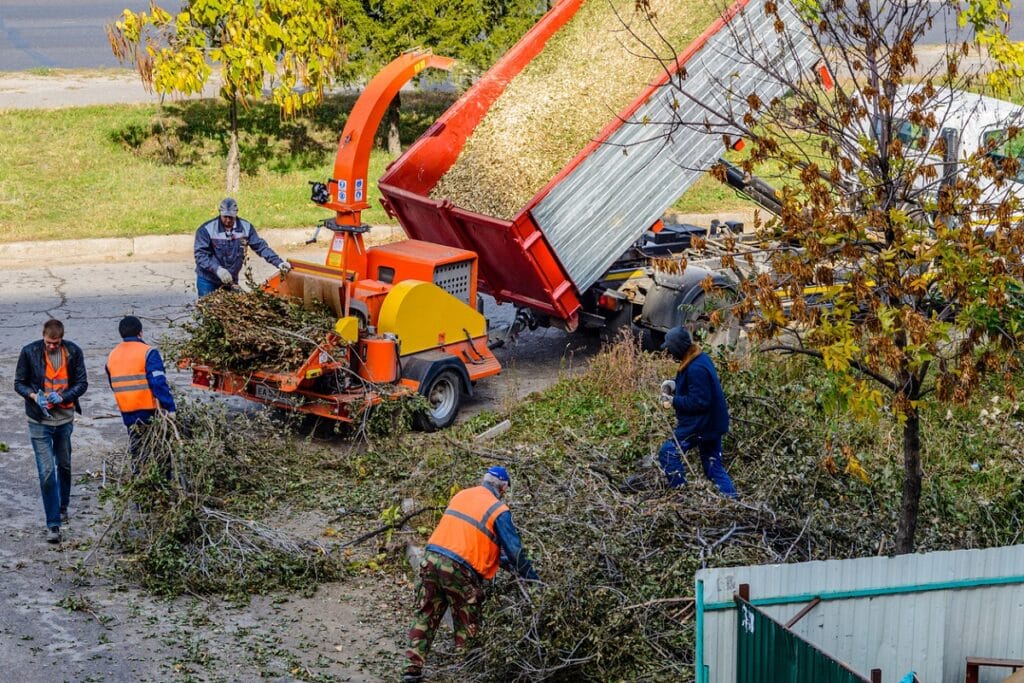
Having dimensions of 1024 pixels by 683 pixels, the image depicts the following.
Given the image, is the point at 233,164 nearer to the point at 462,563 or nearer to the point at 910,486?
the point at 462,563

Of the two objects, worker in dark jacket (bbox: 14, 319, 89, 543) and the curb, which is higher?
the curb

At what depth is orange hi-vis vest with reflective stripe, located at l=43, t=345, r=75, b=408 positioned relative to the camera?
28.2ft

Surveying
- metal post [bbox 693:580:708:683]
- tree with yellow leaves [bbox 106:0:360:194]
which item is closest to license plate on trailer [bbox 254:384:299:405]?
metal post [bbox 693:580:708:683]

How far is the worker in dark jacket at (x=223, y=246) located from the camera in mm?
11320

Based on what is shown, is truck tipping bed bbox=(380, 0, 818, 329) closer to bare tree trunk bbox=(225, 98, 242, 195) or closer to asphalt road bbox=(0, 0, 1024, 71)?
bare tree trunk bbox=(225, 98, 242, 195)

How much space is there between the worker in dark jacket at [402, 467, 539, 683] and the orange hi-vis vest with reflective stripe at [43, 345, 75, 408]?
119 inches

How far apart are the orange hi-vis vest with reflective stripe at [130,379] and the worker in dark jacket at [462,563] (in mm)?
2739

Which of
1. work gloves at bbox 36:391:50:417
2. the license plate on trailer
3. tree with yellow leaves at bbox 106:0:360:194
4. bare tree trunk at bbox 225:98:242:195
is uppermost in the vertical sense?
tree with yellow leaves at bbox 106:0:360:194

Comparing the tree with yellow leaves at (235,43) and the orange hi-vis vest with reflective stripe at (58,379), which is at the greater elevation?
the tree with yellow leaves at (235,43)

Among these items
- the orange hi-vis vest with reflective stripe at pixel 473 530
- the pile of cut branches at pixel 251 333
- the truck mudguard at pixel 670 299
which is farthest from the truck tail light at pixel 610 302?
the orange hi-vis vest with reflective stripe at pixel 473 530

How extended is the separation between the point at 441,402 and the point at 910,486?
14.9 ft

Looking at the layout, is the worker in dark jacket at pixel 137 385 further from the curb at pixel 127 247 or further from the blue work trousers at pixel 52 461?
the curb at pixel 127 247

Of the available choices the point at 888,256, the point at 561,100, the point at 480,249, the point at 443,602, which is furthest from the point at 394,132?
the point at 888,256

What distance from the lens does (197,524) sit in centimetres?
824
